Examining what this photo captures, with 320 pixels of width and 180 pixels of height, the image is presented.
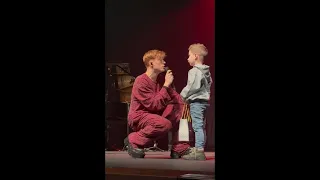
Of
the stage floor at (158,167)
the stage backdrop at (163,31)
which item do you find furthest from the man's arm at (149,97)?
the stage backdrop at (163,31)

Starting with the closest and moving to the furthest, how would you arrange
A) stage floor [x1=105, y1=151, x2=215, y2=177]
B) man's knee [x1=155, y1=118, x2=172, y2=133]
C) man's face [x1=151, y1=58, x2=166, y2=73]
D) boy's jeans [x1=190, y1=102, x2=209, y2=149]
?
stage floor [x1=105, y1=151, x2=215, y2=177] < boy's jeans [x1=190, y1=102, x2=209, y2=149] < man's knee [x1=155, y1=118, x2=172, y2=133] < man's face [x1=151, y1=58, x2=166, y2=73]

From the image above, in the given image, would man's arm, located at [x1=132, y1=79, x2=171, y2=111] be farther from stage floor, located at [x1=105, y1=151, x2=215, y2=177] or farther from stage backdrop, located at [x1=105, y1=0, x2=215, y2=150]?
stage backdrop, located at [x1=105, y1=0, x2=215, y2=150]

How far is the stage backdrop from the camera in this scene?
199 inches

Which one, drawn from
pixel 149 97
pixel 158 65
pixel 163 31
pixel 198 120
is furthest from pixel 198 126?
pixel 163 31

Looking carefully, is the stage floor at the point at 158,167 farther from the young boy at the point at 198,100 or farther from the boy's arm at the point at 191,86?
the boy's arm at the point at 191,86

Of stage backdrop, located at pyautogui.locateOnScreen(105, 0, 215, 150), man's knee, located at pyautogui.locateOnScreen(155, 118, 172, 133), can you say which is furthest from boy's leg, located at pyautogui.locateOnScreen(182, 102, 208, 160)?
stage backdrop, located at pyautogui.locateOnScreen(105, 0, 215, 150)

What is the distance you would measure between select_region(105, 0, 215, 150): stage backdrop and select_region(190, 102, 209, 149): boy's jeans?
3.62 feet

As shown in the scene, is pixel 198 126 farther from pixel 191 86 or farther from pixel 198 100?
pixel 191 86

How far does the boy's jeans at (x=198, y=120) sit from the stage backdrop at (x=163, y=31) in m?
1.10

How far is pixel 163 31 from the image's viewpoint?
519 centimetres
